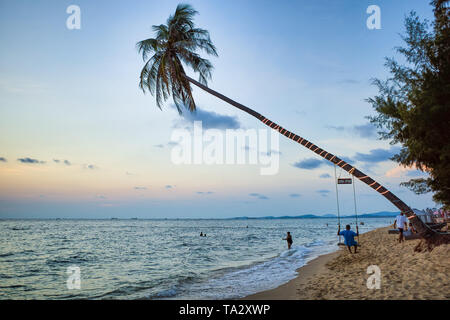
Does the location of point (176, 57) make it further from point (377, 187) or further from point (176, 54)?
point (377, 187)

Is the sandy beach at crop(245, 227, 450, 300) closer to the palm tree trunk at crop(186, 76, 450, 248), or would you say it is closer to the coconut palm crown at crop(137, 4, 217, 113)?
the palm tree trunk at crop(186, 76, 450, 248)

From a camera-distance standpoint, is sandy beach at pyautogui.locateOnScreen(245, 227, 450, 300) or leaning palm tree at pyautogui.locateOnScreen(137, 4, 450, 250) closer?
sandy beach at pyautogui.locateOnScreen(245, 227, 450, 300)

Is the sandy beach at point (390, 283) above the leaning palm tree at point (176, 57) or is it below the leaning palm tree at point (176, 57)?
below

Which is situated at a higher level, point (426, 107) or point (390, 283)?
point (426, 107)

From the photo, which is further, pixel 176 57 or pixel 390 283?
pixel 176 57

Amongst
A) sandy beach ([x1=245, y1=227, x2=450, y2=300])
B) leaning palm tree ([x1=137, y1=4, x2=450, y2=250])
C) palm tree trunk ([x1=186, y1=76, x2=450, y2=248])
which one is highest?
leaning palm tree ([x1=137, y1=4, x2=450, y2=250])

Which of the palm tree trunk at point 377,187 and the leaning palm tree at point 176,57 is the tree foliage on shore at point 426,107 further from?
the leaning palm tree at point 176,57

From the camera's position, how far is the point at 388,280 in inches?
349

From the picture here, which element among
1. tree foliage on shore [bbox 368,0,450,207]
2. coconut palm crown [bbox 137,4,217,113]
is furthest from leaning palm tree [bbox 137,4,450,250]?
tree foliage on shore [bbox 368,0,450,207]

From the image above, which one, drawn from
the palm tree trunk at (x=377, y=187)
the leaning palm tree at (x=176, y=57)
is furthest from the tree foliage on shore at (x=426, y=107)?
the leaning palm tree at (x=176, y=57)

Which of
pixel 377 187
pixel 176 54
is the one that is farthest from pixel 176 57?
pixel 377 187

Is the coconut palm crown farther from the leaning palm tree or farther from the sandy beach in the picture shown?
the sandy beach

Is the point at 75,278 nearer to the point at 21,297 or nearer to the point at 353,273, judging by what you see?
the point at 21,297

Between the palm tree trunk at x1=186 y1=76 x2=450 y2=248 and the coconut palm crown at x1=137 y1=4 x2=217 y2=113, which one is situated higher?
the coconut palm crown at x1=137 y1=4 x2=217 y2=113
